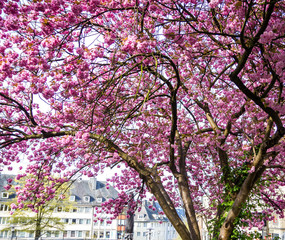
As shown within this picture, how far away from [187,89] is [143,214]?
155 ft

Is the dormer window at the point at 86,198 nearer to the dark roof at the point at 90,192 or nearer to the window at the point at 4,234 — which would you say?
the dark roof at the point at 90,192

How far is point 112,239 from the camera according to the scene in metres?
42.8

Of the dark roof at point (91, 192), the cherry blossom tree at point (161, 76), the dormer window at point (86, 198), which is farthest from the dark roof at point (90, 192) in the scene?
the cherry blossom tree at point (161, 76)

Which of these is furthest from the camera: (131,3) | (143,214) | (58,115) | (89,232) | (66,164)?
(143,214)

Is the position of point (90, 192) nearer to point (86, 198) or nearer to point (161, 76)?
point (86, 198)

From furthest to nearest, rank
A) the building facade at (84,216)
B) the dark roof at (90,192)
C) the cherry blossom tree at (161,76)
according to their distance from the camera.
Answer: the dark roof at (90,192), the building facade at (84,216), the cherry blossom tree at (161,76)

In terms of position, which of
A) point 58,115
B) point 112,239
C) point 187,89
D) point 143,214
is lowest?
point 112,239

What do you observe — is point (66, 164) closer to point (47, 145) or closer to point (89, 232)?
point (47, 145)

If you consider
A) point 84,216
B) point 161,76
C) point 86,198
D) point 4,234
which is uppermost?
point 161,76

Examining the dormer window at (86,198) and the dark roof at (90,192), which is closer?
the dark roof at (90,192)

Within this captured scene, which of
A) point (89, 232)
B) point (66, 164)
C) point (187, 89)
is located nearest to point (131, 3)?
point (187, 89)

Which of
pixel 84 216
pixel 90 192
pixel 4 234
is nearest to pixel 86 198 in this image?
pixel 90 192

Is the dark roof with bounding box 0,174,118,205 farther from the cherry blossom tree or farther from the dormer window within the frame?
the cherry blossom tree

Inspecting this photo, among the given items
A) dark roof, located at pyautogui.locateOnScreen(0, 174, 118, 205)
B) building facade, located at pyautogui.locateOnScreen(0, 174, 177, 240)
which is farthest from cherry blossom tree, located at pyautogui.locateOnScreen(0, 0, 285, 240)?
dark roof, located at pyautogui.locateOnScreen(0, 174, 118, 205)
